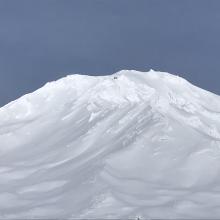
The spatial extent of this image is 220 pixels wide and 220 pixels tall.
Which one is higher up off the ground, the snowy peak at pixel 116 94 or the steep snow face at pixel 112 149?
the snowy peak at pixel 116 94

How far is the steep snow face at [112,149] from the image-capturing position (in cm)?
7419

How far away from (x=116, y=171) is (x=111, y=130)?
30.0ft

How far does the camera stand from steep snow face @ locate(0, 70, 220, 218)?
7419 centimetres

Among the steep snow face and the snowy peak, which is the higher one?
the snowy peak

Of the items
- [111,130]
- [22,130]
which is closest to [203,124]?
[111,130]

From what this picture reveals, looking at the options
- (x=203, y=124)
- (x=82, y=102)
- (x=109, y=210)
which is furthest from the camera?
(x=82, y=102)

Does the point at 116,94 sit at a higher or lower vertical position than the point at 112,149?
higher

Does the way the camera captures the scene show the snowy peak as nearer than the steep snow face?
No

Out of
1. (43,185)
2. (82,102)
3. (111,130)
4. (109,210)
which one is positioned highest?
(82,102)

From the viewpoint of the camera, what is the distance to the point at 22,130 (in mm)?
95062

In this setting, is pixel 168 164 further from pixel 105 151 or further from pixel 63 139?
pixel 63 139

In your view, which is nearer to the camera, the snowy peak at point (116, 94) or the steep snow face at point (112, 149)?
the steep snow face at point (112, 149)

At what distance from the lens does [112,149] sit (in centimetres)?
8425

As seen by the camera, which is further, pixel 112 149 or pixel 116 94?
pixel 116 94
